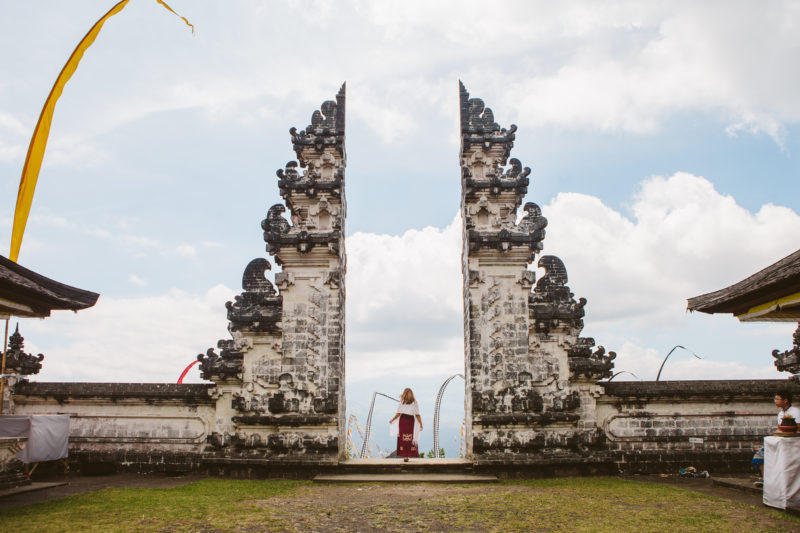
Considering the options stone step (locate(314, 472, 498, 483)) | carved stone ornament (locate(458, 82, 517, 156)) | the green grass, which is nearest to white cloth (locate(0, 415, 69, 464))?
the green grass

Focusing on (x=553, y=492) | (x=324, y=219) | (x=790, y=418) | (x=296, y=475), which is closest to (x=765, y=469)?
(x=790, y=418)

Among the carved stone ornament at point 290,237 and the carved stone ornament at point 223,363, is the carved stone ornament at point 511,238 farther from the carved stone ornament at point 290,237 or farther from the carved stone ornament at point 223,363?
the carved stone ornament at point 223,363

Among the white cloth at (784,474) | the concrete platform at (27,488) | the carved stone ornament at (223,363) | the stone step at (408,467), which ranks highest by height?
the carved stone ornament at (223,363)

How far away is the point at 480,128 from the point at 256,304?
21.9 ft

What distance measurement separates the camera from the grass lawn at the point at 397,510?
22.9 feet

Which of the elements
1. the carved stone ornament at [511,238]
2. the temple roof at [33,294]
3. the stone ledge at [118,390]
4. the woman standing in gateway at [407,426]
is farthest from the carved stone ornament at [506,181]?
the temple roof at [33,294]

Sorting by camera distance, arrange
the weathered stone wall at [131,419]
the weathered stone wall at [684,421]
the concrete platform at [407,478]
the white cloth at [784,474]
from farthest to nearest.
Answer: the weathered stone wall at [131,419]
the weathered stone wall at [684,421]
the concrete platform at [407,478]
the white cloth at [784,474]

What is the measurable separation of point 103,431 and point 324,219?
6540mm

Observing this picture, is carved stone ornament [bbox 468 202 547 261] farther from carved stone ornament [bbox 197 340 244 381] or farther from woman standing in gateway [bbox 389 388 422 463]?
carved stone ornament [bbox 197 340 244 381]

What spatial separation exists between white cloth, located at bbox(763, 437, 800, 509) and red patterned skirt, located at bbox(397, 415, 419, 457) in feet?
21.3

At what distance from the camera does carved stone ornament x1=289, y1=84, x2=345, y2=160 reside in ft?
43.9

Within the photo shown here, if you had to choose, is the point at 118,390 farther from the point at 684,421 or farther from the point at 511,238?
the point at 684,421

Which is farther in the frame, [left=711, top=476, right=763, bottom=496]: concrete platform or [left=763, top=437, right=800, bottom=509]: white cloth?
[left=711, top=476, right=763, bottom=496]: concrete platform

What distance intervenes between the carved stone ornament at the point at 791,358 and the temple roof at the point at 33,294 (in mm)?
13105
